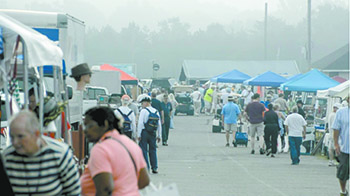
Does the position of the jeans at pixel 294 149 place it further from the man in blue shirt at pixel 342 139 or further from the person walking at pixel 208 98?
the person walking at pixel 208 98

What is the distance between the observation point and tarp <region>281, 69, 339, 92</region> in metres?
27.7

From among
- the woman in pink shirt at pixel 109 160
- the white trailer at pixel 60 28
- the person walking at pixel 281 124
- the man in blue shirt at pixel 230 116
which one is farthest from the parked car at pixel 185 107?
the woman in pink shirt at pixel 109 160

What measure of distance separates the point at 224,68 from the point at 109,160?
84917 millimetres

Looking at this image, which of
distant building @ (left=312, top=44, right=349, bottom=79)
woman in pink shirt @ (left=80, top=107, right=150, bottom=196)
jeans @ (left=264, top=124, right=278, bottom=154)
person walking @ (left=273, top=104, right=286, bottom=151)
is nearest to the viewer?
woman in pink shirt @ (left=80, top=107, right=150, bottom=196)

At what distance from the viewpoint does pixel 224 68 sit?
90750mm

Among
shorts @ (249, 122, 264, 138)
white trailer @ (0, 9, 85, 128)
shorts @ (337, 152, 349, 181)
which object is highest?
white trailer @ (0, 9, 85, 128)

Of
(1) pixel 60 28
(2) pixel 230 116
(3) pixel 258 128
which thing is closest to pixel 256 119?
(3) pixel 258 128

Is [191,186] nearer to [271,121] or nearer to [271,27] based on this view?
[271,121]

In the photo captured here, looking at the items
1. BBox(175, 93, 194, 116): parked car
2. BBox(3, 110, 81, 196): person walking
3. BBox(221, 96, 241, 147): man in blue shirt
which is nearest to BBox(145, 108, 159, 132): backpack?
BBox(221, 96, 241, 147): man in blue shirt

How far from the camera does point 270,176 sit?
17562 mm

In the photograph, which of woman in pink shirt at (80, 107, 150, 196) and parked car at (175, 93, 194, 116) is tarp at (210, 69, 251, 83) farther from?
woman in pink shirt at (80, 107, 150, 196)

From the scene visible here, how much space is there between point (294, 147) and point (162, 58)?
13254cm

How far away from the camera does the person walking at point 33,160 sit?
5672 mm

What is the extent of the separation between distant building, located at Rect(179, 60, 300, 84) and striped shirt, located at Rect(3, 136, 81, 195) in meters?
82.0
